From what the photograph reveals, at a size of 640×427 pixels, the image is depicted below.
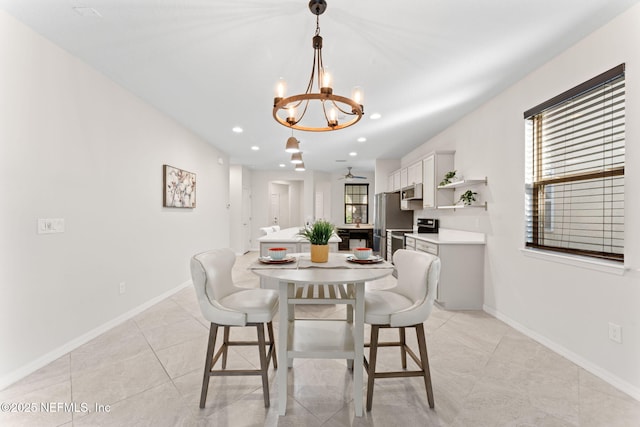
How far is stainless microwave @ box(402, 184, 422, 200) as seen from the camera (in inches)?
202

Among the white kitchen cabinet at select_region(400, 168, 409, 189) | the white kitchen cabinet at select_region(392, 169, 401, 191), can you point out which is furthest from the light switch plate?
the white kitchen cabinet at select_region(392, 169, 401, 191)

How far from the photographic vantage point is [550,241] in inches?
107

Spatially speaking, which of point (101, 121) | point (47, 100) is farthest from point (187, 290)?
point (47, 100)

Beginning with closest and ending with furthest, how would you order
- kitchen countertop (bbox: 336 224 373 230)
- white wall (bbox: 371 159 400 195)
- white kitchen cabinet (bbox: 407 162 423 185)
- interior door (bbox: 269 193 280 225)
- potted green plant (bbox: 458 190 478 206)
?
potted green plant (bbox: 458 190 478 206), white kitchen cabinet (bbox: 407 162 423 185), white wall (bbox: 371 159 400 195), kitchen countertop (bbox: 336 224 373 230), interior door (bbox: 269 193 280 225)

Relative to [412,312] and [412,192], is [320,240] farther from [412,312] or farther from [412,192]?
[412,192]

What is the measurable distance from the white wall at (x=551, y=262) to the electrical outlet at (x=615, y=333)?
3cm

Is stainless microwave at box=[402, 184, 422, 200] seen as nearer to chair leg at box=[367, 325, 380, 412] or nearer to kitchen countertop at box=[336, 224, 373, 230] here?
kitchen countertop at box=[336, 224, 373, 230]

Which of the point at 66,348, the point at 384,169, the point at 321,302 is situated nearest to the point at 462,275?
the point at 321,302

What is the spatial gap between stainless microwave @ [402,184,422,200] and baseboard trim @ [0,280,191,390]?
4356 millimetres

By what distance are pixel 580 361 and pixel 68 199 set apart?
4.41 m

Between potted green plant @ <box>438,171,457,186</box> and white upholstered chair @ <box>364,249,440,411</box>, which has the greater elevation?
potted green plant @ <box>438,171,457,186</box>

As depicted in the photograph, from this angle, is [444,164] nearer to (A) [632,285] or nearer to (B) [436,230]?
(B) [436,230]

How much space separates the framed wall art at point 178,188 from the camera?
3982mm

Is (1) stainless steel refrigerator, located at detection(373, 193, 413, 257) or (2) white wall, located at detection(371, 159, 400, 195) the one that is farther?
(2) white wall, located at detection(371, 159, 400, 195)
